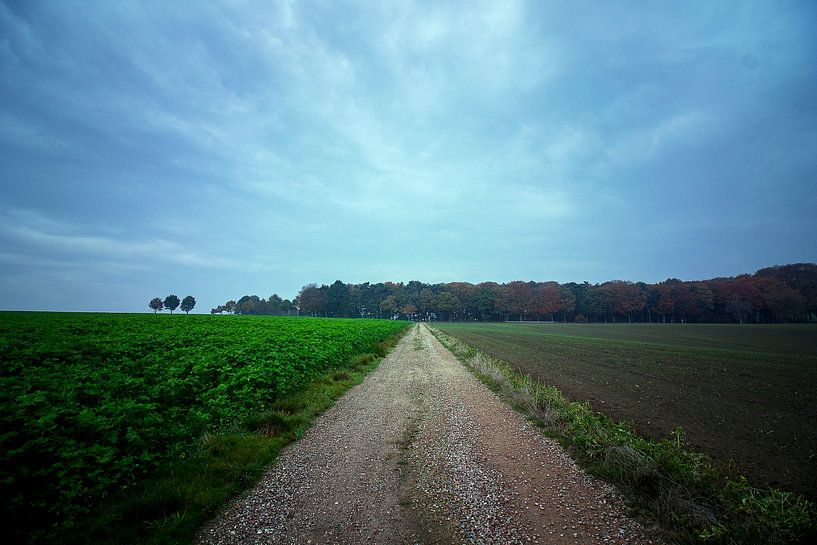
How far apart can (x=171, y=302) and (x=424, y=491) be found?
182 m

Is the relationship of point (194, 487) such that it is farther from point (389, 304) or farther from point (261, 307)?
point (261, 307)

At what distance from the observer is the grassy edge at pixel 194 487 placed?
461 cm

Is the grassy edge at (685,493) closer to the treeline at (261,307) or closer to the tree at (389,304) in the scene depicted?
the tree at (389,304)

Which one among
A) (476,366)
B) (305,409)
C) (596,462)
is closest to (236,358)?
(305,409)

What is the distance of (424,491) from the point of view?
6246 millimetres

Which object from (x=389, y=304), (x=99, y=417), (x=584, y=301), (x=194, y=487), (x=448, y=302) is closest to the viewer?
(x=99, y=417)

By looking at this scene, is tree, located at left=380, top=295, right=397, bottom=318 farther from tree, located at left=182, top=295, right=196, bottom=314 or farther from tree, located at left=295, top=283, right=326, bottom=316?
tree, located at left=182, top=295, right=196, bottom=314

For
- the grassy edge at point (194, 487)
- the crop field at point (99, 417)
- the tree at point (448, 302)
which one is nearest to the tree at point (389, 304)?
the tree at point (448, 302)

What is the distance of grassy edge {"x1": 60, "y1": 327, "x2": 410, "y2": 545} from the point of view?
4.61 metres

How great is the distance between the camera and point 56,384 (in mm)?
6504

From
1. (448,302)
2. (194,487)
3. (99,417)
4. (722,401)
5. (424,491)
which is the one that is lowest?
(722,401)

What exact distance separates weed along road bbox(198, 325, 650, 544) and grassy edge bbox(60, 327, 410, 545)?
0.33m

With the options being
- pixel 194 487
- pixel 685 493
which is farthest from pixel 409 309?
pixel 194 487

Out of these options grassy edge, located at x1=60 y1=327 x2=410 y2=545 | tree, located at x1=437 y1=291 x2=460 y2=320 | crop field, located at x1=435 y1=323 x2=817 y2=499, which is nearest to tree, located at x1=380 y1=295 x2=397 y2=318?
tree, located at x1=437 y1=291 x2=460 y2=320
